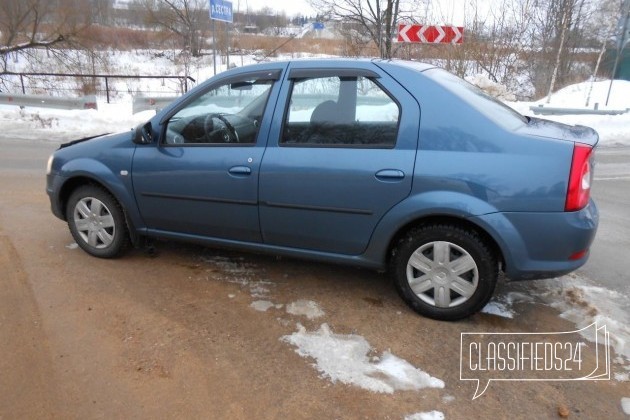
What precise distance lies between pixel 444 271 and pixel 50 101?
47.9 feet

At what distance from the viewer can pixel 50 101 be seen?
1462cm

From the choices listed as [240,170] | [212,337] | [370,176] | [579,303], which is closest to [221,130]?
[240,170]

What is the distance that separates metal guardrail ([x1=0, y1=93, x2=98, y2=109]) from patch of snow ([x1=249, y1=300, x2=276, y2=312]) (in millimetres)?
13052

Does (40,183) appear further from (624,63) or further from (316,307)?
(624,63)

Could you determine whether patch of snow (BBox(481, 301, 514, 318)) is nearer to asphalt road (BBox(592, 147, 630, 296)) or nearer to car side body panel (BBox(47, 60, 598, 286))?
car side body panel (BBox(47, 60, 598, 286))

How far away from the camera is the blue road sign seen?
11.6 meters

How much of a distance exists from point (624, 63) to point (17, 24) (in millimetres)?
25843

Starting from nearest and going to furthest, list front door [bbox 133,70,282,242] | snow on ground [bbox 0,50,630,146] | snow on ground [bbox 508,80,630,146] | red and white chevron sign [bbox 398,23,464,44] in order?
front door [bbox 133,70,282,242]
snow on ground [bbox 508,80,630,146]
snow on ground [bbox 0,50,630,146]
red and white chevron sign [bbox 398,23,464,44]

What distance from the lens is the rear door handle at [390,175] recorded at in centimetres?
322

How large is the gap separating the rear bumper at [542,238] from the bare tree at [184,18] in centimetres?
3562

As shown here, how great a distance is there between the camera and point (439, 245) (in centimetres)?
327

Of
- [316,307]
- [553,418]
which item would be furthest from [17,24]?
[553,418]

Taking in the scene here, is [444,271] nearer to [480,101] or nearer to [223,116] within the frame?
[480,101]

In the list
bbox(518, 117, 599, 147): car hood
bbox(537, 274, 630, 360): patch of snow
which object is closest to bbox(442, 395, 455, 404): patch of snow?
bbox(537, 274, 630, 360): patch of snow
